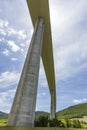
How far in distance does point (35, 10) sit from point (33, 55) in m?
5.88

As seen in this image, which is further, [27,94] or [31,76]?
[31,76]

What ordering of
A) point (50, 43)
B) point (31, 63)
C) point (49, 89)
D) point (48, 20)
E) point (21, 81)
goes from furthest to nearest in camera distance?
1. point (49, 89)
2. point (50, 43)
3. point (48, 20)
4. point (31, 63)
5. point (21, 81)

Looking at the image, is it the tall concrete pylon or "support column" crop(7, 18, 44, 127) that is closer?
"support column" crop(7, 18, 44, 127)

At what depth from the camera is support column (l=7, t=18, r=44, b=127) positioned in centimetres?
1447

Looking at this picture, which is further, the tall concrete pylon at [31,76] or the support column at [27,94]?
the tall concrete pylon at [31,76]

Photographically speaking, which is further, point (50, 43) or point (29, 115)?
point (50, 43)

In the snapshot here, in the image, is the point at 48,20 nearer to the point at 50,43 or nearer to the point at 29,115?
the point at 50,43

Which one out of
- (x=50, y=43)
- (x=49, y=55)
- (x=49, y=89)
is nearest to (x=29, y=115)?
(x=50, y=43)

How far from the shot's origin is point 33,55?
1769 cm

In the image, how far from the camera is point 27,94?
15.4 meters

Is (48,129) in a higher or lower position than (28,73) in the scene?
lower

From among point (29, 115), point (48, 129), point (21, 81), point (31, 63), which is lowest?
point (48, 129)

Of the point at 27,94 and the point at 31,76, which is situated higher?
the point at 31,76

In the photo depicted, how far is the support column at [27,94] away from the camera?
14469 millimetres
